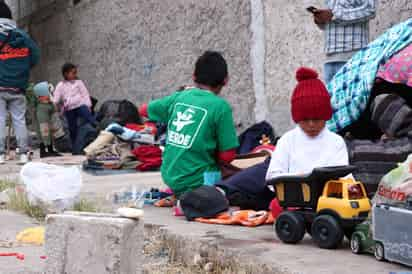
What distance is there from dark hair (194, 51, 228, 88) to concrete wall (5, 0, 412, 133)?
196cm

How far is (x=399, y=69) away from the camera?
5.58m

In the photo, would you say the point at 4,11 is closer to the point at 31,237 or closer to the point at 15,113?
the point at 15,113

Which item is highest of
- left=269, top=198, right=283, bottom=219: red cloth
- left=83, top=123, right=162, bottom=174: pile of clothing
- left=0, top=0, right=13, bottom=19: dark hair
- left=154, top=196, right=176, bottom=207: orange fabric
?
left=0, top=0, right=13, bottom=19: dark hair

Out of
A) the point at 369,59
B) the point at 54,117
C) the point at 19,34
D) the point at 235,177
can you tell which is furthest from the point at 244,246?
the point at 54,117

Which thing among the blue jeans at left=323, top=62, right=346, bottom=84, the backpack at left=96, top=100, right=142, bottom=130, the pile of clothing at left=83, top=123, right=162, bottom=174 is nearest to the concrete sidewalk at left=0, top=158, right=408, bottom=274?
the blue jeans at left=323, top=62, right=346, bottom=84

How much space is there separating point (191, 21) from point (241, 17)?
4.23 ft

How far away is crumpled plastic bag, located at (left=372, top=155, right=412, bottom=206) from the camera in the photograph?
3658mm

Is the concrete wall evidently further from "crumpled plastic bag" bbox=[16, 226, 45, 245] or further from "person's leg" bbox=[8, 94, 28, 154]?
"crumpled plastic bag" bbox=[16, 226, 45, 245]

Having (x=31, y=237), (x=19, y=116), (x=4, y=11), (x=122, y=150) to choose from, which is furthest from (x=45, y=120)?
(x=31, y=237)

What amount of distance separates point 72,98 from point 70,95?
0.05m

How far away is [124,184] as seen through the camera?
7.44 metres

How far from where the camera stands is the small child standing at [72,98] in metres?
11.7

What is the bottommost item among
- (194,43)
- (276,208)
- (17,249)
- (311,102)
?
(17,249)

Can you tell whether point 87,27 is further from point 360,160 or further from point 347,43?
point 360,160
